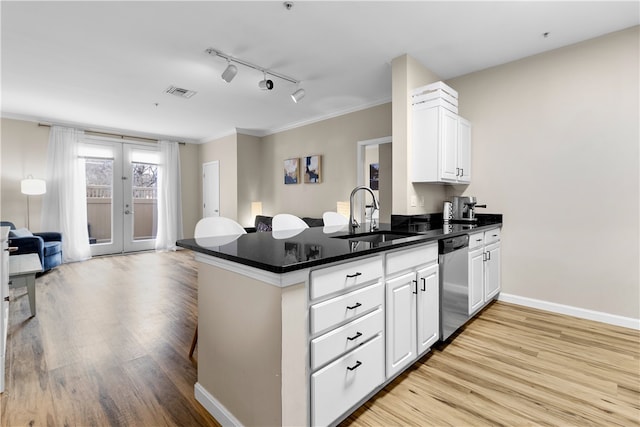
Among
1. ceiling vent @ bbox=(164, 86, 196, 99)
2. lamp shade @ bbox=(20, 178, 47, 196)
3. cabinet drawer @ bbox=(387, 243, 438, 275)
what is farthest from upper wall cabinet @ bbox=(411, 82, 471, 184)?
lamp shade @ bbox=(20, 178, 47, 196)

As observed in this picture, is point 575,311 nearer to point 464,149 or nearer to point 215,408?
point 464,149

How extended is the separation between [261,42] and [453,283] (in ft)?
9.05

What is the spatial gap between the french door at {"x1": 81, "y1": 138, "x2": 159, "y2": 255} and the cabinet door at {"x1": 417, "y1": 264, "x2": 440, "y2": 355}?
6718mm

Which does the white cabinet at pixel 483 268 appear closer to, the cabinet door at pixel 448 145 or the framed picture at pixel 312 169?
the cabinet door at pixel 448 145

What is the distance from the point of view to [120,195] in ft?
21.4

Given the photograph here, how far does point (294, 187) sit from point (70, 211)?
4249 mm

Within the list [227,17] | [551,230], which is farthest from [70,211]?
[551,230]

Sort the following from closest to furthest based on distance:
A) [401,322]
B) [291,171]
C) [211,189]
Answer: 1. [401,322]
2. [291,171]
3. [211,189]

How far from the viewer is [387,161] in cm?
500

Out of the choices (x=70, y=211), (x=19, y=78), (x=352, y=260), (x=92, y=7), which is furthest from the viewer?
(x=70, y=211)

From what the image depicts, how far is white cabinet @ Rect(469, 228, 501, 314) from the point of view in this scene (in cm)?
270

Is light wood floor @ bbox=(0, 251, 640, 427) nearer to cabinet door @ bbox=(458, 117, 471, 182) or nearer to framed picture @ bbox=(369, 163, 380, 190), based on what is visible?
cabinet door @ bbox=(458, 117, 471, 182)

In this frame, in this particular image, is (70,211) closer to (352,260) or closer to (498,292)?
(352,260)

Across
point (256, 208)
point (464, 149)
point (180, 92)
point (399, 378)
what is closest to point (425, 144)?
point (464, 149)
